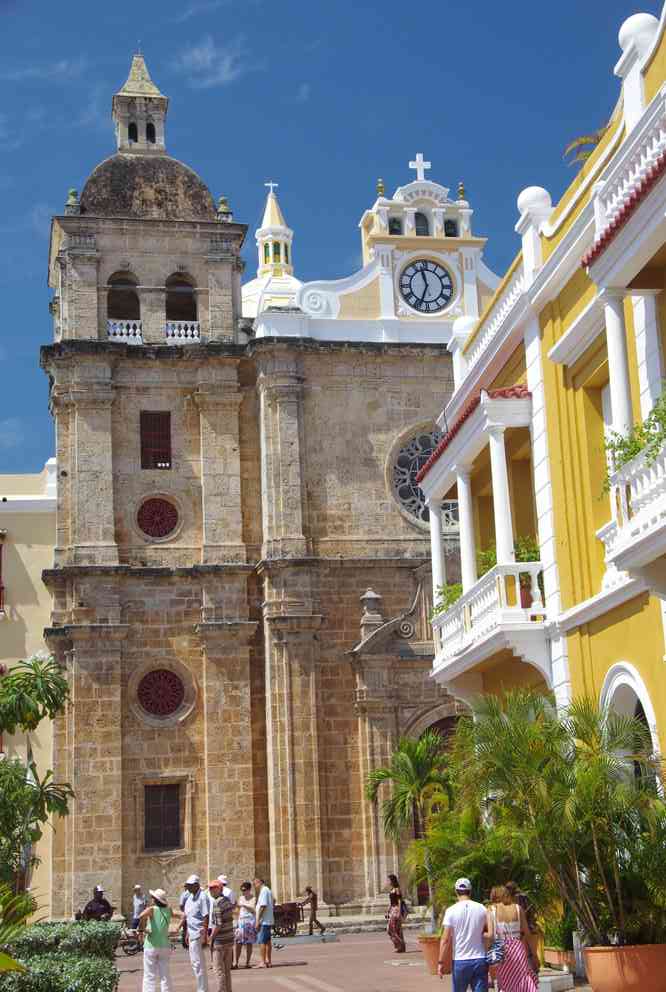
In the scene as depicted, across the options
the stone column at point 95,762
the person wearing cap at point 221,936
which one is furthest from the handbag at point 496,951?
the stone column at point 95,762

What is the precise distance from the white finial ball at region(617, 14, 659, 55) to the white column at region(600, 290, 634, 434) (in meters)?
2.75

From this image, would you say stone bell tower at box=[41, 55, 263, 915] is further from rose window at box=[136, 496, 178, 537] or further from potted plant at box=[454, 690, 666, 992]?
potted plant at box=[454, 690, 666, 992]

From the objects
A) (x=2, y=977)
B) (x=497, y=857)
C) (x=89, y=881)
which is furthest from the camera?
(x=89, y=881)

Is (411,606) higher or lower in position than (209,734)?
higher

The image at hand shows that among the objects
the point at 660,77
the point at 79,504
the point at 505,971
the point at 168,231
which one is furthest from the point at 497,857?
the point at 168,231

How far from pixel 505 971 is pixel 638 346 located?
620 centimetres

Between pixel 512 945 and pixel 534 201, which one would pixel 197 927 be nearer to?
pixel 512 945

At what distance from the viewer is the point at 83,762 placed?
1220 inches

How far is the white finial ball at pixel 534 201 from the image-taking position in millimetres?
18750

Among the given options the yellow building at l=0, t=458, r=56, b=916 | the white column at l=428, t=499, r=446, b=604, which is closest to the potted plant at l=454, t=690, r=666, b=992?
the white column at l=428, t=499, r=446, b=604

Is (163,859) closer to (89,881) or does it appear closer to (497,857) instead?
(89,881)

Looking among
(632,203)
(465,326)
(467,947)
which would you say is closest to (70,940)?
(467,947)

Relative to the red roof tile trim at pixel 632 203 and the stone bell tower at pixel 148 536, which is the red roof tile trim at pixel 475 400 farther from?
the stone bell tower at pixel 148 536

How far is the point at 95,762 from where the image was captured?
31.0 metres
